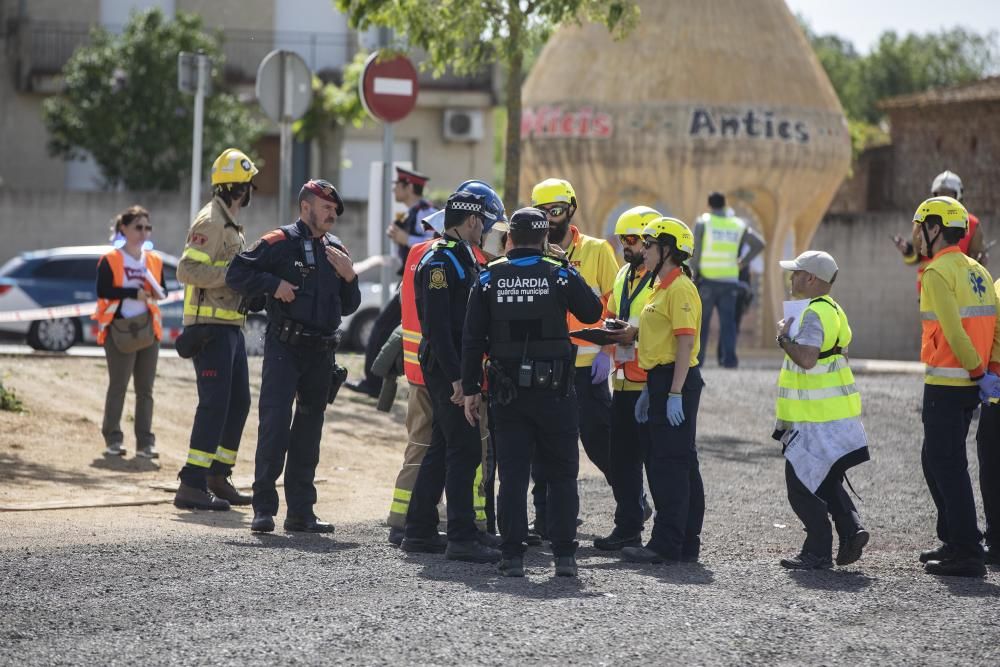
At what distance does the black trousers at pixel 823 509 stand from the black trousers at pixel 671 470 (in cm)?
53

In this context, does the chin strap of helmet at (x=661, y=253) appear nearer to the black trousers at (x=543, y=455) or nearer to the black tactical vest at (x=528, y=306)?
the black tactical vest at (x=528, y=306)

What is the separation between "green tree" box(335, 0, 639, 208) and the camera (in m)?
15.1

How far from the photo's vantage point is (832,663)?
6.34m

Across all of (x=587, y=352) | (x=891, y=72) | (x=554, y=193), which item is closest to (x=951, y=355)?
(x=587, y=352)

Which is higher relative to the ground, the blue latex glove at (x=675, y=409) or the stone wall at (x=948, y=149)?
the stone wall at (x=948, y=149)

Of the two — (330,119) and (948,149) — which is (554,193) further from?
(948,149)

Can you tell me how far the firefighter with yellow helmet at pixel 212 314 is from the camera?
9828mm

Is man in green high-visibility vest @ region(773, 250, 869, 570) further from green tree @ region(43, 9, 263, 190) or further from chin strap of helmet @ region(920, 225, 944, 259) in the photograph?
green tree @ region(43, 9, 263, 190)

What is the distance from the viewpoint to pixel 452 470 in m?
8.50

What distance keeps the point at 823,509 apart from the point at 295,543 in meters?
2.73

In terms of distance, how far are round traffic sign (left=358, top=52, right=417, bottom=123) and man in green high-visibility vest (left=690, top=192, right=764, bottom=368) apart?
15.0 feet

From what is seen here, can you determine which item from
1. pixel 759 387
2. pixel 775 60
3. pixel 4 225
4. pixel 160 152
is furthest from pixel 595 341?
pixel 160 152

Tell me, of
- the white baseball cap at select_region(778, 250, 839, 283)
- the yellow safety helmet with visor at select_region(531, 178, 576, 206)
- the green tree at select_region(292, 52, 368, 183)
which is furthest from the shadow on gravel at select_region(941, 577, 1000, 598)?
the green tree at select_region(292, 52, 368, 183)

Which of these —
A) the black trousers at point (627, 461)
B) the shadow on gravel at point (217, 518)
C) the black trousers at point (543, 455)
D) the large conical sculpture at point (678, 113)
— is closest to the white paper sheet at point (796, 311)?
the black trousers at point (627, 461)
